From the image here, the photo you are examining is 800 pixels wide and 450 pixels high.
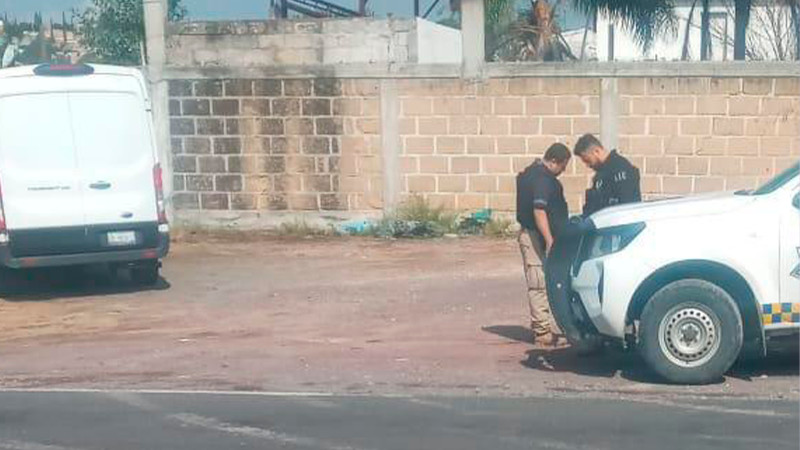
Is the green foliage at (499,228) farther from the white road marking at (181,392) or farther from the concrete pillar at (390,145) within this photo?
the white road marking at (181,392)

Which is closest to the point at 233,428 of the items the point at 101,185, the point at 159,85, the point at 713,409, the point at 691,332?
the point at 713,409

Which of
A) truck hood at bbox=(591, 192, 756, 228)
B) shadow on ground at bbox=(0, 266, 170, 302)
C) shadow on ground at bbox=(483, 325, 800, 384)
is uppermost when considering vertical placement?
truck hood at bbox=(591, 192, 756, 228)

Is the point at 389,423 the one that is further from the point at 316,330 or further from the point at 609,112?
the point at 609,112

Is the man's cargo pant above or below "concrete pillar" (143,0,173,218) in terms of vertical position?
below

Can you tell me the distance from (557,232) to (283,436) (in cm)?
353

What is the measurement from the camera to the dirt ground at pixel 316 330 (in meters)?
10.4

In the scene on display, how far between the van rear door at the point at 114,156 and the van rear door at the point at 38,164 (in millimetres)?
115

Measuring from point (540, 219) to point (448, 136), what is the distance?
8.65 meters

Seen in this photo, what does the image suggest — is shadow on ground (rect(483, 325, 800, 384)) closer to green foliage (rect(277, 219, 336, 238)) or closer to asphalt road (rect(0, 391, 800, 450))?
asphalt road (rect(0, 391, 800, 450))

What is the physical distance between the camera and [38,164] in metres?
15.1

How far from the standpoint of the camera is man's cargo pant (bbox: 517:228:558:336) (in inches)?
448

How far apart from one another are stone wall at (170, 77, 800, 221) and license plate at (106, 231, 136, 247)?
516 centimetres

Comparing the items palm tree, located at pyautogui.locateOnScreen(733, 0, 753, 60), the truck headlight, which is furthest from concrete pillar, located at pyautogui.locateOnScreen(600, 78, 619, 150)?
palm tree, located at pyautogui.locateOnScreen(733, 0, 753, 60)

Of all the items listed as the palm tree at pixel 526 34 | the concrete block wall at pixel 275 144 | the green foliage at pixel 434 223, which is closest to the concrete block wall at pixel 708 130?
the green foliage at pixel 434 223
